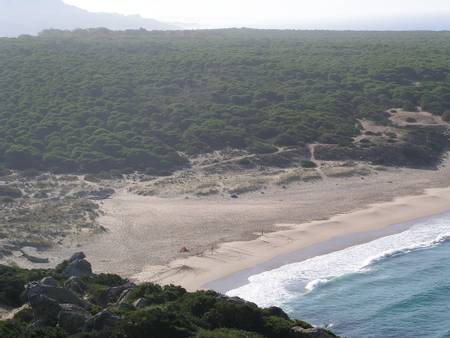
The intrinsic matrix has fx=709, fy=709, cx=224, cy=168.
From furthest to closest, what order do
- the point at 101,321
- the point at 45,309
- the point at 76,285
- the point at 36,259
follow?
the point at 36,259 < the point at 76,285 < the point at 45,309 < the point at 101,321

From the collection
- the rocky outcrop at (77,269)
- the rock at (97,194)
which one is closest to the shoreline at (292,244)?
the rocky outcrop at (77,269)

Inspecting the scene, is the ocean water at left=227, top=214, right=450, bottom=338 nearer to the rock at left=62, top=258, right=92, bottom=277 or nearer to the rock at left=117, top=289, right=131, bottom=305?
the rock at left=62, top=258, right=92, bottom=277

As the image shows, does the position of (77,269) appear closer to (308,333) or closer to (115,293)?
(115,293)

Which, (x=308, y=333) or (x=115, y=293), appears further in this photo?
(x=115, y=293)

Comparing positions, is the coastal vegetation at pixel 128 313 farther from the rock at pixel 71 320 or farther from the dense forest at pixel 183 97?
the dense forest at pixel 183 97

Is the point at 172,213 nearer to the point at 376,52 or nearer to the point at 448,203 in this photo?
the point at 448,203

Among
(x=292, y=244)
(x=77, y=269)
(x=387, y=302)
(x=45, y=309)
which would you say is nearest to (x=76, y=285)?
(x=77, y=269)
